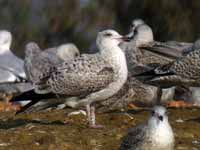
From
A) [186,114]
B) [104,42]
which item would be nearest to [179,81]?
[186,114]

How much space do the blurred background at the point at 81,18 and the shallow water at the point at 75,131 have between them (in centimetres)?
942

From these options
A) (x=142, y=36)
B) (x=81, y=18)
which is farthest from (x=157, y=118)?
(x=81, y=18)

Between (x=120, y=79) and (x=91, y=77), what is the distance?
1.02ft

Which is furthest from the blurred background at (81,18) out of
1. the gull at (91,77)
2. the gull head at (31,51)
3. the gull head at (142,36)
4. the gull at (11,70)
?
the gull at (91,77)

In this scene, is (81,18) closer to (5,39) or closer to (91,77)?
(5,39)

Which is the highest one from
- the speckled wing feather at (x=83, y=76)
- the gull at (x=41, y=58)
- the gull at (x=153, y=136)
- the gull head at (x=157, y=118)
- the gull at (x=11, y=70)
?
the speckled wing feather at (x=83, y=76)

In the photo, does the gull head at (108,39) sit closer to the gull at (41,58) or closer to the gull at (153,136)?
the gull at (153,136)

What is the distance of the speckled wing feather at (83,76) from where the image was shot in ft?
33.8

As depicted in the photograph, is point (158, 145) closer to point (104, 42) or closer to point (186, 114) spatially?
point (104, 42)

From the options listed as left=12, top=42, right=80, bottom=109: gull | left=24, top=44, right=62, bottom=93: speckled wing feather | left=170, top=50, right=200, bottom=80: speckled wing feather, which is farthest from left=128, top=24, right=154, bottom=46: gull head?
left=170, top=50, right=200, bottom=80: speckled wing feather

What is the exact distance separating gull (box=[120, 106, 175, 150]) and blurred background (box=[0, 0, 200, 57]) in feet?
40.6

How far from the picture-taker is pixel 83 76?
1035 centimetres

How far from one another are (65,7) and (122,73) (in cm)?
1250

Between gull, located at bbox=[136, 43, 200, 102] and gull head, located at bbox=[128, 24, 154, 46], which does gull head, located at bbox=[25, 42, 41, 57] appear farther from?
gull, located at bbox=[136, 43, 200, 102]
